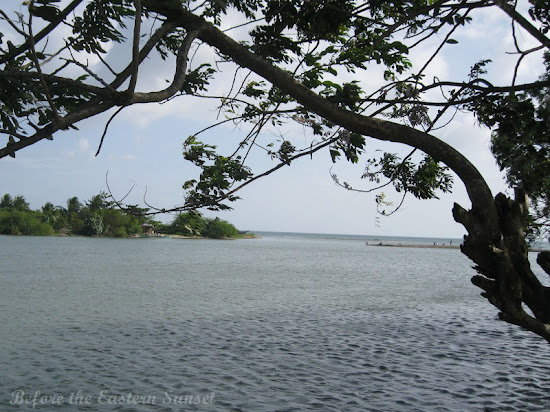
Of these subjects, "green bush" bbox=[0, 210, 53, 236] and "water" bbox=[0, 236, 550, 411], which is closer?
"water" bbox=[0, 236, 550, 411]

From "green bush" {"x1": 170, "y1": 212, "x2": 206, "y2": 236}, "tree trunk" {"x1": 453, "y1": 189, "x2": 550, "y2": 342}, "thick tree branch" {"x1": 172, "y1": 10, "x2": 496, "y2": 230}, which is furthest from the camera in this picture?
"green bush" {"x1": 170, "y1": 212, "x2": 206, "y2": 236}

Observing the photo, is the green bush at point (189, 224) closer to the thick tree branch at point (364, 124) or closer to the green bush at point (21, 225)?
the thick tree branch at point (364, 124)

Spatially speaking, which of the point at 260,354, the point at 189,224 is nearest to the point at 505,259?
the point at 189,224

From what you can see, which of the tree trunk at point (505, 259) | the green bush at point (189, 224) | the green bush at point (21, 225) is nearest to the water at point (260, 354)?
the green bush at point (189, 224)

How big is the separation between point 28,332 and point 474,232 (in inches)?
427

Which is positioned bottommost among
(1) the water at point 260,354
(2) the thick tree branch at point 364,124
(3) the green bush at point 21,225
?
(1) the water at point 260,354

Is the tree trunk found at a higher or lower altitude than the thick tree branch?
lower

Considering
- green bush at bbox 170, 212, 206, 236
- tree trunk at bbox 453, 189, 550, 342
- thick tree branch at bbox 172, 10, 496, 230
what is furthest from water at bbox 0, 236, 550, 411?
thick tree branch at bbox 172, 10, 496, 230

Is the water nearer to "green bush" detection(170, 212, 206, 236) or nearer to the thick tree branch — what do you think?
"green bush" detection(170, 212, 206, 236)

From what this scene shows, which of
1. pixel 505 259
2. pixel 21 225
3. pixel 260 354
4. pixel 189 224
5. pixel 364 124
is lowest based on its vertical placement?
pixel 260 354

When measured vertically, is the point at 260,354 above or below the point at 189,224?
below

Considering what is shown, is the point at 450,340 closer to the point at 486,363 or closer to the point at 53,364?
the point at 486,363

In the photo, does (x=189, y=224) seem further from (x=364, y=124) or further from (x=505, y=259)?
(x=505, y=259)

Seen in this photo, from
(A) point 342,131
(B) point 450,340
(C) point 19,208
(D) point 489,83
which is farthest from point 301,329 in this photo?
(C) point 19,208
